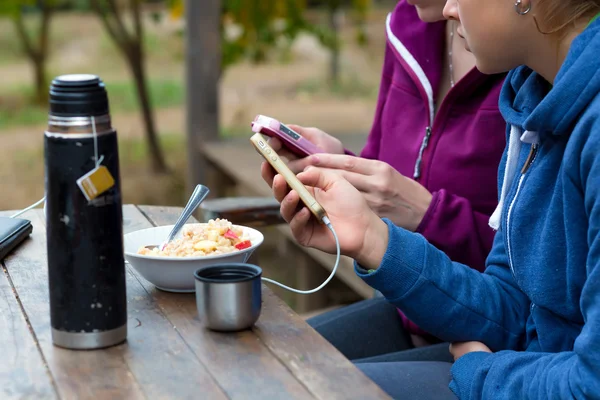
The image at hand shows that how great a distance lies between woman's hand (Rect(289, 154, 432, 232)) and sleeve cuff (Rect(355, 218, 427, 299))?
0.31 m

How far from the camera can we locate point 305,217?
1.36 m

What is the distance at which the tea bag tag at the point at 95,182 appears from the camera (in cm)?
110

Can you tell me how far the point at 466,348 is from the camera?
4.85ft

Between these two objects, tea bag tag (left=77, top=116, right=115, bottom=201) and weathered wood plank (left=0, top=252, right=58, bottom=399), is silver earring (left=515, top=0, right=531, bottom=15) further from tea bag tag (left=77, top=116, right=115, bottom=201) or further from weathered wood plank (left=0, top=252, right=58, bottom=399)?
weathered wood plank (left=0, top=252, right=58, bottom=399)

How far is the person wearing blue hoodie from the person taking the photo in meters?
1.14

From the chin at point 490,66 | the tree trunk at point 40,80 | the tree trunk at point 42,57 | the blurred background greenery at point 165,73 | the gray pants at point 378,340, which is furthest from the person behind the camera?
the tree trunk at point 40,80

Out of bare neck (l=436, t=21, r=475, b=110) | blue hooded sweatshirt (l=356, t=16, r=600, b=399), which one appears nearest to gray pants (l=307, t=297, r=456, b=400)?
blue hooded sweatshirt (l=356, t=16, r=600, b=399)

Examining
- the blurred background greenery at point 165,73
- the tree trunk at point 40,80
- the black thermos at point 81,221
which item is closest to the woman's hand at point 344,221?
the black thermos at point 81,221

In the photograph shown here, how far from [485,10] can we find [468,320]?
1.68 ft

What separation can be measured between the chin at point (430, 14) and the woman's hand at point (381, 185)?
13.9 inches

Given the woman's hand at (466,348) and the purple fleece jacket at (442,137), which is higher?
the purple fleece jacket at (442,137)

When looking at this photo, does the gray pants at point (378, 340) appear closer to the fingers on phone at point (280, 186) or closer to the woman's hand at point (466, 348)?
the woman's hand at point (466, 348)

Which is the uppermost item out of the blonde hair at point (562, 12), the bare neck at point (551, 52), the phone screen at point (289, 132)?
the blonde hair at point (562, 12)

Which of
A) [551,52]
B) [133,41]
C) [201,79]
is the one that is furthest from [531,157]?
[133,41]
